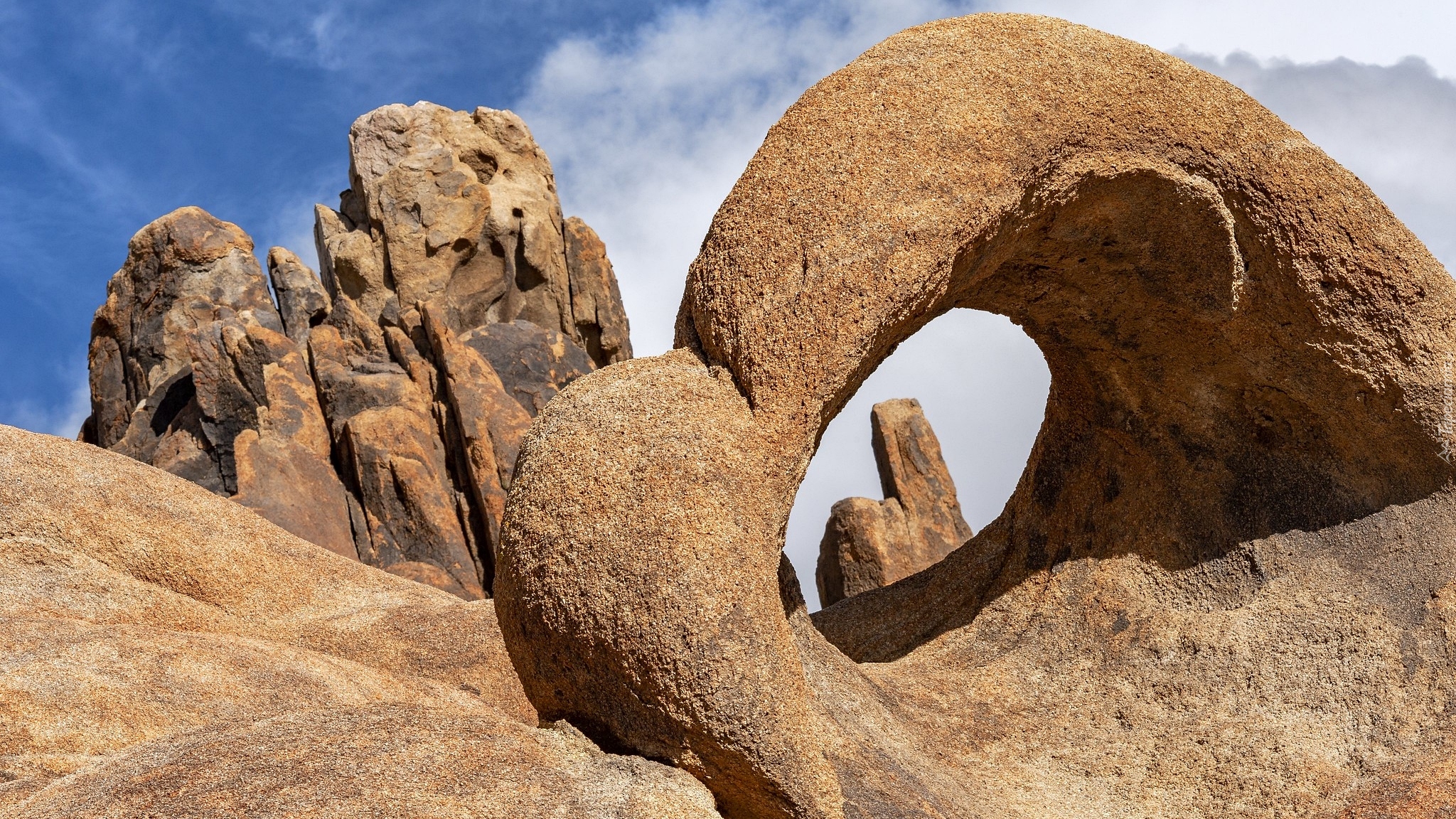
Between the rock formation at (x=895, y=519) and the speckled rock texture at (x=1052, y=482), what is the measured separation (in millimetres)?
3420

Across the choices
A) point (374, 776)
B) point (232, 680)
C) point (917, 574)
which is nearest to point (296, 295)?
point (917, 574)

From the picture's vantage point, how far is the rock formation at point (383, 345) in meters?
12.3

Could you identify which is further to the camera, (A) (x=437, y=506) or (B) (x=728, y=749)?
(A) (x=437, y=506)

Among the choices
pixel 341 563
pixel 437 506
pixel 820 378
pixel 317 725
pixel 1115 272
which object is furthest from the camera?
pixel 437 506

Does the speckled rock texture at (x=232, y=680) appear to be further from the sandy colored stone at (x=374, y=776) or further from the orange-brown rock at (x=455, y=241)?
the orange-brown rock at (x=455, y=241)

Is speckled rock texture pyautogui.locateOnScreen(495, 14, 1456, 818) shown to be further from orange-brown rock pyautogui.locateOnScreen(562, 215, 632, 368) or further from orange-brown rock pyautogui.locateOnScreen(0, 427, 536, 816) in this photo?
orange-brown rock pyautogui.locateOnScreen(562, 215, 632, 368)

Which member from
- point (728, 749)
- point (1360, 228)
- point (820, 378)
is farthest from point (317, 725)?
point (1360, 228)

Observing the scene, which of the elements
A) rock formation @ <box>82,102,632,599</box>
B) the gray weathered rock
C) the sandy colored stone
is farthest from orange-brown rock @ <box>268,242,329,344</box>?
the sandy colored stone

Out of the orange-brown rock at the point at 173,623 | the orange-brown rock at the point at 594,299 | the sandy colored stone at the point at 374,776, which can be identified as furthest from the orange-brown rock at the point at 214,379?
the sandy colored stone at the point at 374,776

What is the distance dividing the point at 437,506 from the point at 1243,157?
8.30m

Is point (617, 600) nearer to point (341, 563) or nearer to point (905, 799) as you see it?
point (905, 799)

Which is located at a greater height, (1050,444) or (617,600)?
(1050,444)

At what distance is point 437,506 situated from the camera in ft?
40.6

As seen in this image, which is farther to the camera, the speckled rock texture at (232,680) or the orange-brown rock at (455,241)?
the orange-brown rock at (455,241)
